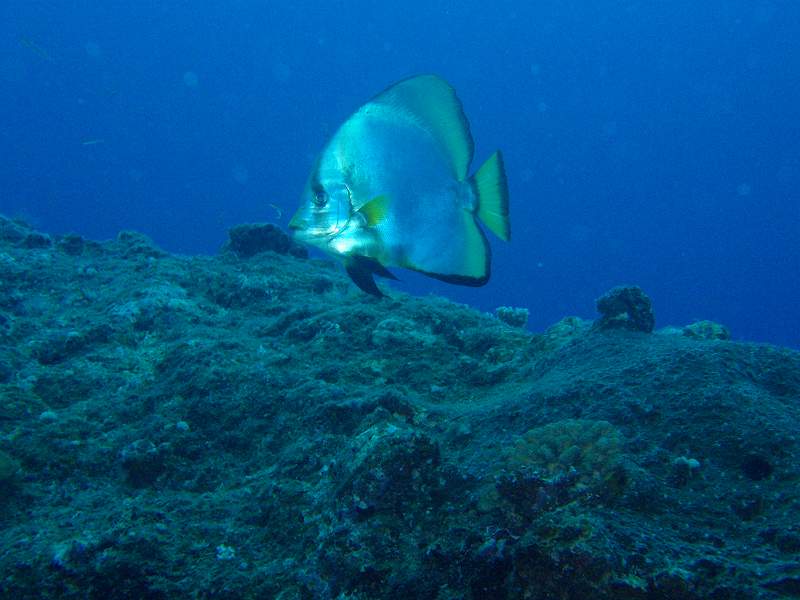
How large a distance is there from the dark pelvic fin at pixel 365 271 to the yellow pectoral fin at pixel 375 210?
0.53ft

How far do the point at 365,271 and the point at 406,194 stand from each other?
15.0 inches

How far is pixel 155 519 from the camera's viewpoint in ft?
7.50

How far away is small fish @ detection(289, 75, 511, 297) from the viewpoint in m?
2.14

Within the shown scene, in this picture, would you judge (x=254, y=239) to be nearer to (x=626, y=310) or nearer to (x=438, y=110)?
(x=626, y=310)

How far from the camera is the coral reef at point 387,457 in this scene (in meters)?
1.82

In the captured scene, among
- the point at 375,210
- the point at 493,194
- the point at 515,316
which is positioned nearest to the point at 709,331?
the point at 515,316

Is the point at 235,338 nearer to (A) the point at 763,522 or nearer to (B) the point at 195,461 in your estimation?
(B) the point at 195,461

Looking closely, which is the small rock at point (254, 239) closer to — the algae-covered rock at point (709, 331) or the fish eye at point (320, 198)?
the fish eye at point (320, 198)

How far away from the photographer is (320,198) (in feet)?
7.26

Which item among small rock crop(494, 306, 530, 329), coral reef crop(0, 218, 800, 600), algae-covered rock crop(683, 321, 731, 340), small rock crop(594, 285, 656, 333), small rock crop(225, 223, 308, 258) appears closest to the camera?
coral reef crop(0, 218, 800, 600)

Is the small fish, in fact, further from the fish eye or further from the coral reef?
the coral reef

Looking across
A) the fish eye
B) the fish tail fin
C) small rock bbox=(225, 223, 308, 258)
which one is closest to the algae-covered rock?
the fish tail fin

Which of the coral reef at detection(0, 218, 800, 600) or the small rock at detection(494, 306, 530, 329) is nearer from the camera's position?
the coral reef at detection(0, 218, 800, 600)

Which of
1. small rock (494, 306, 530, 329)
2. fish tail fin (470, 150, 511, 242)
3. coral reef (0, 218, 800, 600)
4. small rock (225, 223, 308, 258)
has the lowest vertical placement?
coral reef (0, 218, 800, 600)
